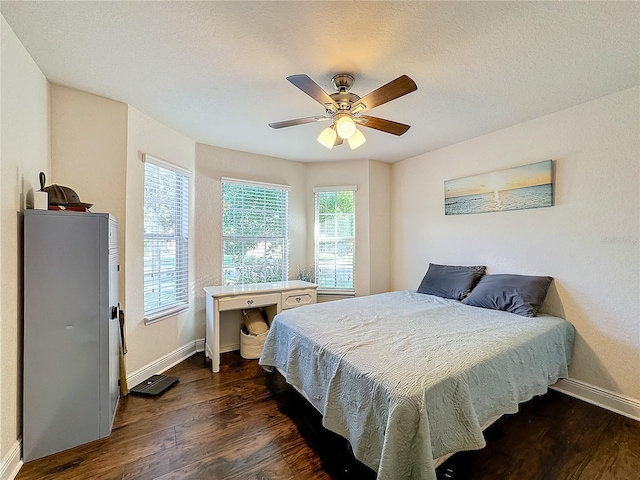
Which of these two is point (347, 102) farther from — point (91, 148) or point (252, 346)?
point (252, 346)

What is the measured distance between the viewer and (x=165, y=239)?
9.52 feet

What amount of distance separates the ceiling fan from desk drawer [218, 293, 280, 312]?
1.72 metres

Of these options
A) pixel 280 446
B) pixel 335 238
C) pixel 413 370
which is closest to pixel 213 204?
pixel 335 238

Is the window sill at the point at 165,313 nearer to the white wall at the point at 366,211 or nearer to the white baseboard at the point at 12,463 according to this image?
the white baseboard at the point at 12,463

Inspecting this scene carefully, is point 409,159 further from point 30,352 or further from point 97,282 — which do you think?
point 30,352

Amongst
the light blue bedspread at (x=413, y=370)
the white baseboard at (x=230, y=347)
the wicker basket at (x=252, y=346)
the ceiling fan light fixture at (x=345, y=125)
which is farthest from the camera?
the white baseboard at (x=230, y=347)

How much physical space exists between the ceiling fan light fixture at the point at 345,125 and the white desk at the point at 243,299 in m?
1.82

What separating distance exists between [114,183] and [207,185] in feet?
3.62

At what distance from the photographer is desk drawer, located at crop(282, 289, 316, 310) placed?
3.12 m

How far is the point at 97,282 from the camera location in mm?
1829

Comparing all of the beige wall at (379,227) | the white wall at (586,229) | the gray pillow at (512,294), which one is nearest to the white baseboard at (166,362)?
the beige wall at (379,227)

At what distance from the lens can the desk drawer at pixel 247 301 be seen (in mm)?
2791

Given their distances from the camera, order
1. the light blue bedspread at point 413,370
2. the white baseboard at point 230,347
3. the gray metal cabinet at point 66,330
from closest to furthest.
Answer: the light blue bedspread at point 413,370
the gray metal cabinet at point 66,330
the white baseboard at point 230,347

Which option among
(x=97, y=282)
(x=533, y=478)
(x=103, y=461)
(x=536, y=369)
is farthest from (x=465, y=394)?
(x=97, y=282)
